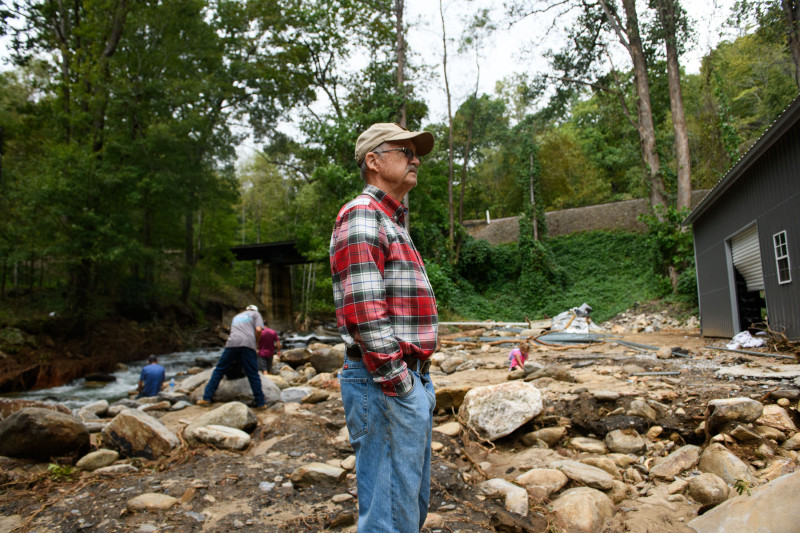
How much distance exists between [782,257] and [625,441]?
22.7 ft

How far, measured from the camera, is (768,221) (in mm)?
9648

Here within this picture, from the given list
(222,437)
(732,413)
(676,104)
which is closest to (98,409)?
(222,437)

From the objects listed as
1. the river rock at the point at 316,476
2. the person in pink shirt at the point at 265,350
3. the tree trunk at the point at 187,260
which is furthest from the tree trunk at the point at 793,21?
the tree trunk at the point at 187,260

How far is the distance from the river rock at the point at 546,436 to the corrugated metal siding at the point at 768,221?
651 centimetres

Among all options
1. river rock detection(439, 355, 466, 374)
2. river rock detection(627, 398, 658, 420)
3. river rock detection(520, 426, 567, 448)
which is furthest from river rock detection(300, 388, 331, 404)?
river rock detection(627, 398, 658, 420)

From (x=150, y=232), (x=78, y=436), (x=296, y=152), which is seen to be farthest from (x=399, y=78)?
(x=78, y=436)

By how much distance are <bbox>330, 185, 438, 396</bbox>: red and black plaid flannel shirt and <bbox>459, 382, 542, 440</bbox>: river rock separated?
336 cm

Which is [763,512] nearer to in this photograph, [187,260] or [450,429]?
[450,429]

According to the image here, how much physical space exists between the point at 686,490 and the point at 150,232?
2433cm

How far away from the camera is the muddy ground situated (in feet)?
10.9

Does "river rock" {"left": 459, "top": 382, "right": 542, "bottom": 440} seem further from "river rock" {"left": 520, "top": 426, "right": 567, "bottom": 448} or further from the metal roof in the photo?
the metal roof

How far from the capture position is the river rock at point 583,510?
11.1ft

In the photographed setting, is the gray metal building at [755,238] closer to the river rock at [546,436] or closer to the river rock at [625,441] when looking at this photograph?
the river rock at [625,441]

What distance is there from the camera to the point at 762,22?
48.0 ft
